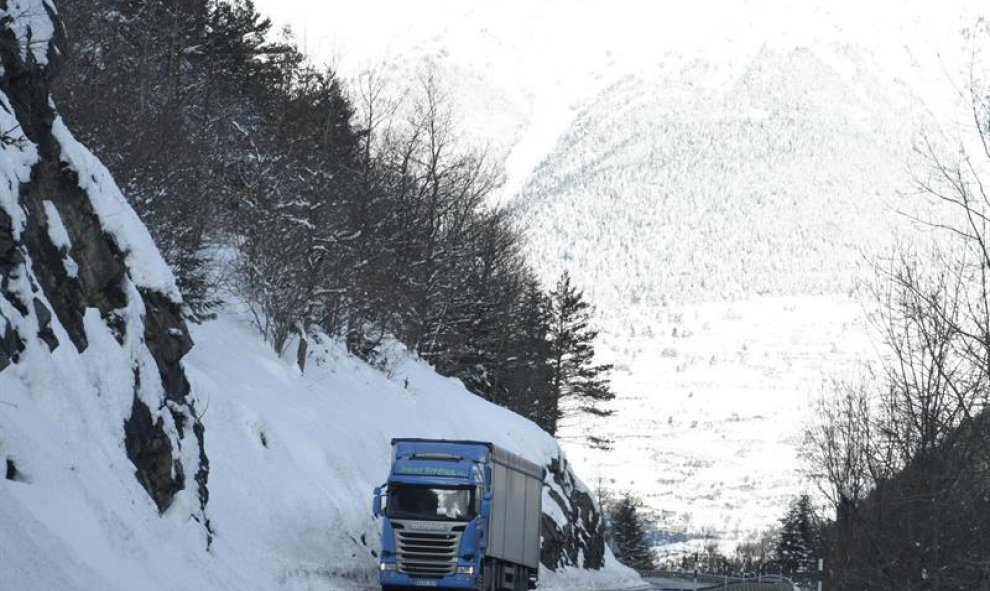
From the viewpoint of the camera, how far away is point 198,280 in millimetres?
35188

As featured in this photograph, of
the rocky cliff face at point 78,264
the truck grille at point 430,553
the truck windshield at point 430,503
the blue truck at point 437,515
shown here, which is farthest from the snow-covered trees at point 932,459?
the rocky cliff face at point 78,264

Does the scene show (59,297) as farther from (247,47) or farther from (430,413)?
(247,47)

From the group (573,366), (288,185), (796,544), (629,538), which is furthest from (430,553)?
(629,538)

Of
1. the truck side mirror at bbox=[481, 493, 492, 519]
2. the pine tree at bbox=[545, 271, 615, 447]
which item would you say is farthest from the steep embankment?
the pine tree at bbox=[545, 271, 615, 447]

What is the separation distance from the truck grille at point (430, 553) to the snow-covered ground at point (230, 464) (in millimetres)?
1371

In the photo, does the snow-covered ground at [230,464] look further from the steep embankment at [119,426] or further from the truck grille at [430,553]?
the truck grille at [430,553]

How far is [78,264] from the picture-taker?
73.2 ft

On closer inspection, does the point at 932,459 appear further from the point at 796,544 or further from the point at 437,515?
the point at 796,544

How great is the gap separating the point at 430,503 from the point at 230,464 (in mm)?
4053

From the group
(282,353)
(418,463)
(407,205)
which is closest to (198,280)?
(282,353)

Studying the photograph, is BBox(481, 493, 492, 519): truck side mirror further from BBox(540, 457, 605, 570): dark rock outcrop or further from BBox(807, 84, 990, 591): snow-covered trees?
BBox(540, 457, 605, 570): dark rock outcrop

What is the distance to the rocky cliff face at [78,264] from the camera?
1952 centimetres

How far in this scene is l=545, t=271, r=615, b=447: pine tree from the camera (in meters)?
84.0

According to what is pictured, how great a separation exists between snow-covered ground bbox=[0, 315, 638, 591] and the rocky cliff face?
1.52ft
